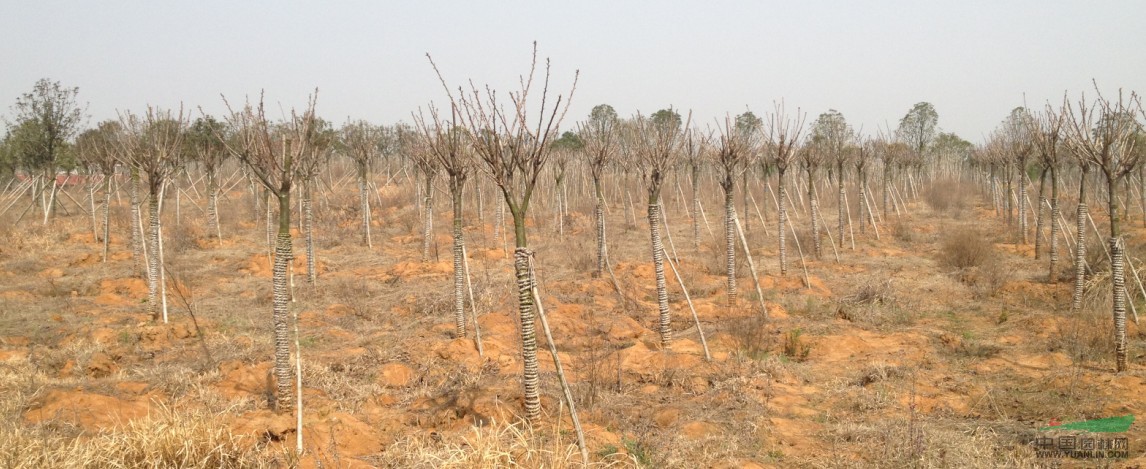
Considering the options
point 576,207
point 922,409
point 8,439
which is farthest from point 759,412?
point 576,207

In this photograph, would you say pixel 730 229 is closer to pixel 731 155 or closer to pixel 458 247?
pixel 731 155

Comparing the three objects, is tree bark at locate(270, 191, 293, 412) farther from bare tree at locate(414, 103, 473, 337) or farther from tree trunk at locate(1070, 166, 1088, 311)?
tree trunk at locate(1070, 166, 1088, 311)

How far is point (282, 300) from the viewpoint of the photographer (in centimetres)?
607

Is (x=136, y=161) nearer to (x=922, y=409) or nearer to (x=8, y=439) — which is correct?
(x=8, y=439)

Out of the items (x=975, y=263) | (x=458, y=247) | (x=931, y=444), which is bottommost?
(x=931, y=444)

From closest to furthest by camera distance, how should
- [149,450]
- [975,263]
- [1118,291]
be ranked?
1. [149,450]
2. [1118,291]
3. [975,263]

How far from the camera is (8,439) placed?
185 inches

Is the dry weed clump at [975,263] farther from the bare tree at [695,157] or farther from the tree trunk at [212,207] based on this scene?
the tree trunk at [212,207]

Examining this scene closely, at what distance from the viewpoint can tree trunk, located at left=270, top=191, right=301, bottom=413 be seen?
579 cm

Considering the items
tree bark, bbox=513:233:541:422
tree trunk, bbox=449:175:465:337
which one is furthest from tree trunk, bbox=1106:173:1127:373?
tree trunk, bbox=449:175:465:337

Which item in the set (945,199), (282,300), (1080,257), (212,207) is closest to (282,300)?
(282,300)

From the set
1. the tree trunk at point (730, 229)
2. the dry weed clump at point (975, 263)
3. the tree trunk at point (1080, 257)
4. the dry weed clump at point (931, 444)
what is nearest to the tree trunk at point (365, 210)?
the tree trunk at point (730, 229)

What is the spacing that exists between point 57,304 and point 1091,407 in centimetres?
1602

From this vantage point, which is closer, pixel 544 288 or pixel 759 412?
pixel 759 412
